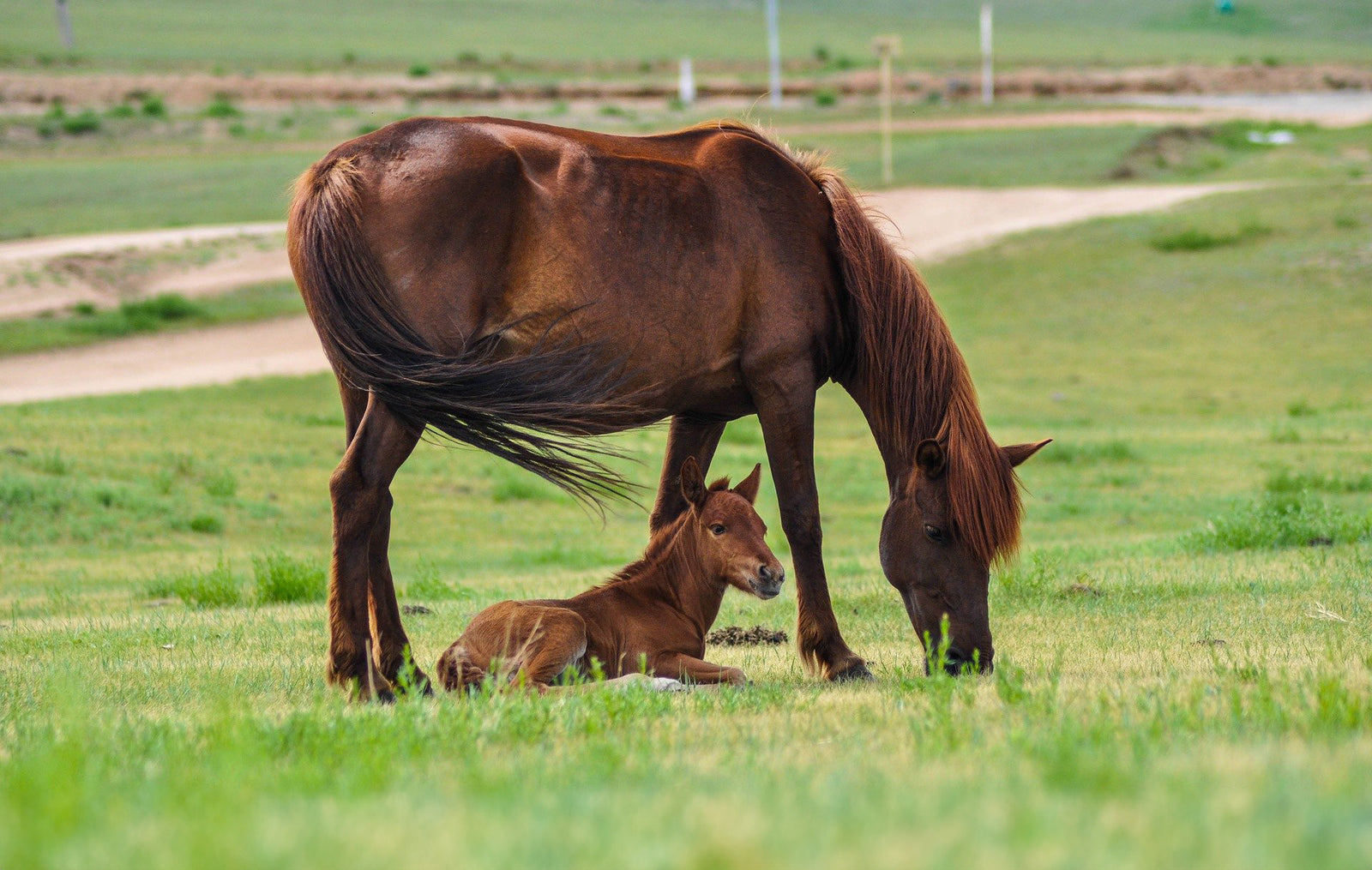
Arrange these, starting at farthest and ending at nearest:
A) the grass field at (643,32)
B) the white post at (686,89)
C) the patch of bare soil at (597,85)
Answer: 1. the grass field at (643,32)
2. the white post at (686,89)
3. the patch of bare soil at (597,85)

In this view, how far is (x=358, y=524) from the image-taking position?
5730 mm

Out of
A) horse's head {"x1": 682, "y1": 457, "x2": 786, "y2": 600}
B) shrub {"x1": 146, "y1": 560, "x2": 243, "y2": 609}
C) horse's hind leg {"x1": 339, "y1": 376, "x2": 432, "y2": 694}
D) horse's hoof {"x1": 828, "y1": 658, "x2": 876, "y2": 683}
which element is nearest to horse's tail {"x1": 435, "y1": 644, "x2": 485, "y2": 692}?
horse's hind leg {"x1": 339, "y1": 376, "x2": 432, "y2": 694}

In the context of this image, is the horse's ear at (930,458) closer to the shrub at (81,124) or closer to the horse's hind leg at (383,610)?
the horse's hind leg at (383,610)

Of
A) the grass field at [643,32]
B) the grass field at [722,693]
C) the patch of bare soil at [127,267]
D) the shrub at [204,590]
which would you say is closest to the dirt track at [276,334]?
the patch of bare soil at [127,267]

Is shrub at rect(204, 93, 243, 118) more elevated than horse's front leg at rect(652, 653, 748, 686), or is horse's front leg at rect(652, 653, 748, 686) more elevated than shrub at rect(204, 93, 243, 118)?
shrub at rect(204, 93, 243, 118)

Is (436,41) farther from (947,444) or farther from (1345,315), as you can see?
(947,444)

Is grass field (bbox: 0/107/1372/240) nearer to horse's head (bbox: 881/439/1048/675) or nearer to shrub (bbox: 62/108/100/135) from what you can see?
shrub (bbox: 62/108/100/135)

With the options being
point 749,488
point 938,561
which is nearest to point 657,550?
point 749,488

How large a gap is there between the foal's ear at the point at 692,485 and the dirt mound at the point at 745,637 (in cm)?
133

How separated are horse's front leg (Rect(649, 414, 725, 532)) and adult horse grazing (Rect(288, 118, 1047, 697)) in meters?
0.25

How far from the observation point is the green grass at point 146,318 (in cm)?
2202

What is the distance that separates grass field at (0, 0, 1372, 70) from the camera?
73688 mm

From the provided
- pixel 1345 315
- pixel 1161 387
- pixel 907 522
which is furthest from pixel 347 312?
pixel 1345 315

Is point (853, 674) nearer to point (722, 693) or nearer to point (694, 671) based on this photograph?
point (694, 671)
